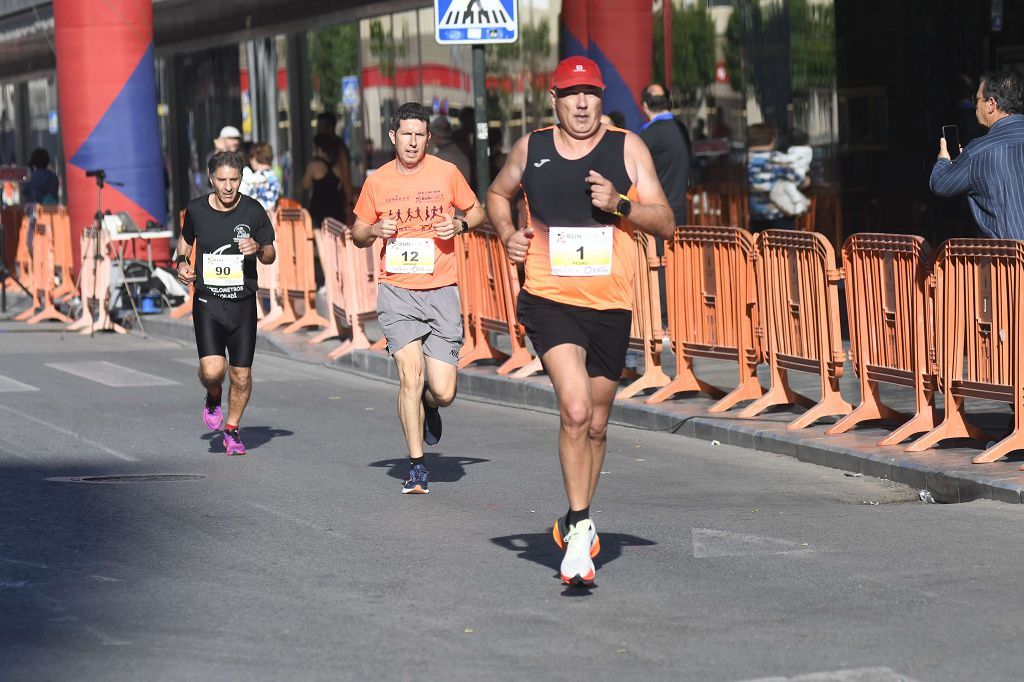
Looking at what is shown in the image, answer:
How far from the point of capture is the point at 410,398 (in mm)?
9711

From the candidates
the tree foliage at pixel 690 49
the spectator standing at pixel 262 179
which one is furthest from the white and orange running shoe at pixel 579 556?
the tree foliage at pixel 690 49

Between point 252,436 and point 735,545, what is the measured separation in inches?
192

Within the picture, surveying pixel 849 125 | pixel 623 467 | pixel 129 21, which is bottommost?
pixel 623 467

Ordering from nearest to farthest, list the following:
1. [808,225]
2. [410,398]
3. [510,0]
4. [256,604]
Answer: [256,604]
[410,398]
[510,0]
[808,225]

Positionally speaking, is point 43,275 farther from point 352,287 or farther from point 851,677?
point 851,677

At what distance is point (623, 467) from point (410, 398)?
1571 millimetres

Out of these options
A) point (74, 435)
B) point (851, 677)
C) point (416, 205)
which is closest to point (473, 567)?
point (851, 677)

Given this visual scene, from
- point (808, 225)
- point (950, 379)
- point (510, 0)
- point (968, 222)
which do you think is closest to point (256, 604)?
point (950, 379)

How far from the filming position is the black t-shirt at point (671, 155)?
14680 mm

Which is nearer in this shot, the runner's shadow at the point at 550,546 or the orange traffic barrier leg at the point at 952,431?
the runner's shadow at the point at 550,546

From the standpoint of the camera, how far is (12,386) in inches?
581

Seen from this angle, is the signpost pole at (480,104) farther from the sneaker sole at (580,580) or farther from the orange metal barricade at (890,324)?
the sneaker sole at (580,580)

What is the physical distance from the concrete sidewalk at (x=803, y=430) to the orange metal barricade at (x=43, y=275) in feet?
22.0

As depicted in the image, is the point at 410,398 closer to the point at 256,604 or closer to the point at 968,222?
the point at 256,604
